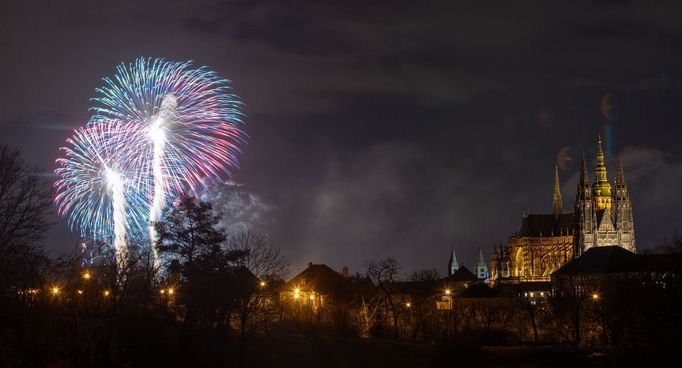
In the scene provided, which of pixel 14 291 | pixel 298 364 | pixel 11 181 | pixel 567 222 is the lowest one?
pixel 298 364

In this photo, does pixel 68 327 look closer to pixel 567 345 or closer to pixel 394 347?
pixel 394 347

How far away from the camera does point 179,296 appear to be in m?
63.8

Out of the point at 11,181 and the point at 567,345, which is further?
the point at 567,345

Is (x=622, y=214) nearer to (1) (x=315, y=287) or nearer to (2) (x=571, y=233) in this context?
(2) (x=571, y=233)

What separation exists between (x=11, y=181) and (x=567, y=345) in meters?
53.8

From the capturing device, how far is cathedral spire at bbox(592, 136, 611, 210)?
615 ft

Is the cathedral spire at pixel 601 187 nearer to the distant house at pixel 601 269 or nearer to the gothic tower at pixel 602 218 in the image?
the gothic tower at pixel 602 218

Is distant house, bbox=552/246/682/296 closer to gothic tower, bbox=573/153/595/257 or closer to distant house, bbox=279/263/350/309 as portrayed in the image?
distant house, bbox=279/263/350/309

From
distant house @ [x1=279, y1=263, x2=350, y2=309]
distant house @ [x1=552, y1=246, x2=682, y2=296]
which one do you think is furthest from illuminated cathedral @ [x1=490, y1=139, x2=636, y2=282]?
distant house @ [x1=279, y1=263, x2=350, y2=309]

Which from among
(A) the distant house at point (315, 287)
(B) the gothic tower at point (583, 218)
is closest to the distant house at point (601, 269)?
(A) the distant house at point (315, 287)

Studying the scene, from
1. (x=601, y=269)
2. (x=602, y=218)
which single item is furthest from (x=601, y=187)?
(x=601, y=269)

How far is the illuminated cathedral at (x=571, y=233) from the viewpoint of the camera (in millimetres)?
179375

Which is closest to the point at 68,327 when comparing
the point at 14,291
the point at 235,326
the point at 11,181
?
the point at 14,291

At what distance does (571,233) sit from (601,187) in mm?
11962
